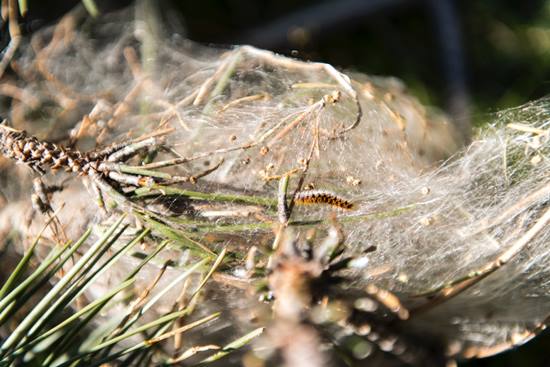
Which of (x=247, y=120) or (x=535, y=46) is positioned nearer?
(x=247, y=120)

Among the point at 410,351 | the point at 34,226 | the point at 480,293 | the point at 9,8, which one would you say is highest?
the point at 9,8

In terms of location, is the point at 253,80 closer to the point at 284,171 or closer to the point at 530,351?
the point at 284,171

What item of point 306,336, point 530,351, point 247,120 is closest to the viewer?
point 306,336

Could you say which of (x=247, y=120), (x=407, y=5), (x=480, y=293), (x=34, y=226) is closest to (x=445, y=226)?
(x=480, y=293)

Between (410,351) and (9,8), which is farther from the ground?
(9,8)
